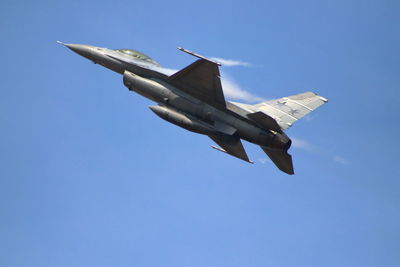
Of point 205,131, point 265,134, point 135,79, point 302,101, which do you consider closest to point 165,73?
point 135,79

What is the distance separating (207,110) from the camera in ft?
97.2

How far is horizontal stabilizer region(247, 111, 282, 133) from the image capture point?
2859cm

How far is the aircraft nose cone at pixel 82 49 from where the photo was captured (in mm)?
32156

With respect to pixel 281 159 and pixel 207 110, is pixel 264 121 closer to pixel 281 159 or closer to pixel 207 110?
pixel 281 159

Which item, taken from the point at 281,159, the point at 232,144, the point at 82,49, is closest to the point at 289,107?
the point at 281,159

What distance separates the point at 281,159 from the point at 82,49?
493 inches

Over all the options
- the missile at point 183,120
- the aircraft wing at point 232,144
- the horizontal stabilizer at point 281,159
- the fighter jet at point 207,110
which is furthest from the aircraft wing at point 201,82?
the horizontal stabilizer at point 281,159

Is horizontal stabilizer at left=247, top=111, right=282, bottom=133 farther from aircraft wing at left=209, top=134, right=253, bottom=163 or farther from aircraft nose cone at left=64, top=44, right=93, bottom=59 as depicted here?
aircraft nose cone at left=64, top=44, right=93, bottom=59

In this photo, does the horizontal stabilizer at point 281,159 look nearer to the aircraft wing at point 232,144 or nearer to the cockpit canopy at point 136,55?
the aircraft wing at point 232,144

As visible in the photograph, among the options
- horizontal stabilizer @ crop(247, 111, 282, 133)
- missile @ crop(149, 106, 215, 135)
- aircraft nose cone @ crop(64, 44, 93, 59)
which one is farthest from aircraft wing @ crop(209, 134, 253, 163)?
aircraft nose cone @ crop(64, 44, 93, 59)

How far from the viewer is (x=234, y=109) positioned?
97.6ft

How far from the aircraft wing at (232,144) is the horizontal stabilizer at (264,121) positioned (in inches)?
60.3

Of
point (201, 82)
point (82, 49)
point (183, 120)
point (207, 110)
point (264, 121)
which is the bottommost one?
point (183, 120)

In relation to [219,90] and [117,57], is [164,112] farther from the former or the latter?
[117,57]
